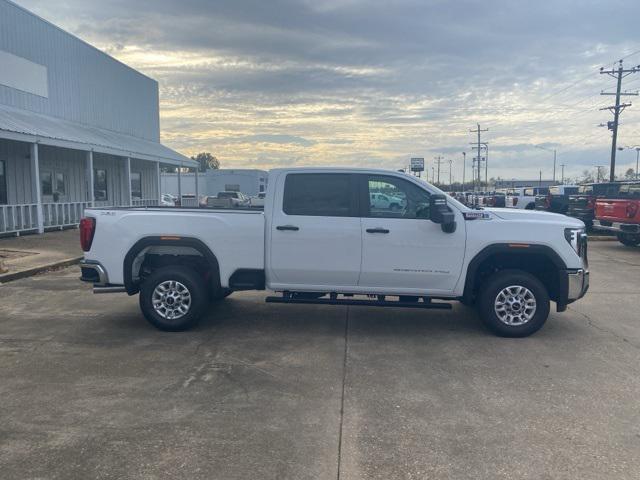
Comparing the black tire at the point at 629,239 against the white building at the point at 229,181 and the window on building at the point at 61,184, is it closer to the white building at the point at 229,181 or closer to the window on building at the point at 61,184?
the window on building at the point at 61,184

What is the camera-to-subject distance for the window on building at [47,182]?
61.5ft

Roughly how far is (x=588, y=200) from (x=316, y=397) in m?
17.7

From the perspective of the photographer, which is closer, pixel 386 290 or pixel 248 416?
pixel 248 416

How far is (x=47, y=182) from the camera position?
1909 centimetres

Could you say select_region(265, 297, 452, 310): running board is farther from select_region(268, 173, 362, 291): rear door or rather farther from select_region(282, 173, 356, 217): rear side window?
select_region(282, 173, 356, 217): rear side window

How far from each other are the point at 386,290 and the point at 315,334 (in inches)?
39.7

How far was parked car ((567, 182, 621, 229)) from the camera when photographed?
18641 millimetres

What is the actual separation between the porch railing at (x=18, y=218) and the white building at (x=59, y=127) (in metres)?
0.03

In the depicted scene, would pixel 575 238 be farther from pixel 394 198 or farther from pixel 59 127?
pixel 59 127

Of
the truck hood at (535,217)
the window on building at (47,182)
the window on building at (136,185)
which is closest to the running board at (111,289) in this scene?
the truck hood at (535,217)

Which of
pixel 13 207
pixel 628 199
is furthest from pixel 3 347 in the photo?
pixel 628 199

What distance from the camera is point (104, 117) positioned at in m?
23.5

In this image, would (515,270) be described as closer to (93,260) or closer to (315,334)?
(315,334)

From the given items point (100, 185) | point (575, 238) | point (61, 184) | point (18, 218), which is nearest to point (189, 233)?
point (575, 238)
